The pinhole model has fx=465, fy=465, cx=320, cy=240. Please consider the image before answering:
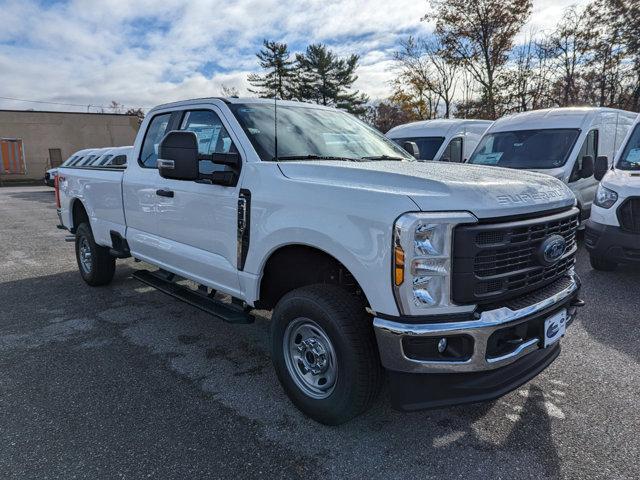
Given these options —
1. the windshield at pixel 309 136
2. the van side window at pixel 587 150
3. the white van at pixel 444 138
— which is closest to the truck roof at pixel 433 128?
the white van at pixel 444 138

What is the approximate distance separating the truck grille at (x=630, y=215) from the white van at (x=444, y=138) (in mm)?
5155

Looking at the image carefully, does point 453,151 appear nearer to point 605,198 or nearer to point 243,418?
point 605,198

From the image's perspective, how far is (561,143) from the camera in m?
7.74

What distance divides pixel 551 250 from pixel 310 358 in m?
1.54

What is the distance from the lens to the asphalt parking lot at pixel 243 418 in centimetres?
248

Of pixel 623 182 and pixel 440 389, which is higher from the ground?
pixel 623 182

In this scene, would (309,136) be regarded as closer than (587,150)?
Yes

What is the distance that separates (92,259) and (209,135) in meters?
2.99

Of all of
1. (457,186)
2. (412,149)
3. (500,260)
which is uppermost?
(412,149)

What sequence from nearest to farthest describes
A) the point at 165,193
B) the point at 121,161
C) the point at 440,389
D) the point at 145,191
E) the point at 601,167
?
the point at 440,389, the point at 165,193, the point at 145,191, the point at 601,167, the point at 121,161

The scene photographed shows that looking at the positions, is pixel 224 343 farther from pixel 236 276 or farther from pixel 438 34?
pixel 438 34

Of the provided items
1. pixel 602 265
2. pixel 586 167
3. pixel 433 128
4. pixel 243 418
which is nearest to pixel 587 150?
pixel 586 167

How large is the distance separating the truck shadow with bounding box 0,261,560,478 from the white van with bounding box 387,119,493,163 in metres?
7.20

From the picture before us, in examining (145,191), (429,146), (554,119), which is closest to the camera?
(145,191)
